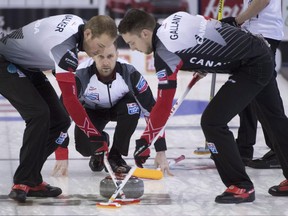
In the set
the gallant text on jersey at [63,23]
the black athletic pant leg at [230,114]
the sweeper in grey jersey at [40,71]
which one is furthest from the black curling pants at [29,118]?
the black athletic pant leg at [230,114]

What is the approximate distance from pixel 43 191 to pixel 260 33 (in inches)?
73.0

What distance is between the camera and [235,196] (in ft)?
15.8

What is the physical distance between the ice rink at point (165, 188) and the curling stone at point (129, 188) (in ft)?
0.15

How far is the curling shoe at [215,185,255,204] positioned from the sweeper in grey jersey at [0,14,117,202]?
704 millimetres

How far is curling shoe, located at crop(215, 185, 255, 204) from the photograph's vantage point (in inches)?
189

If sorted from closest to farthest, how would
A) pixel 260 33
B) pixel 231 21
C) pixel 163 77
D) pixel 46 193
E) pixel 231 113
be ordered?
pixel 163 77 < pixel 231 113 < pixel 46 193 < pixel 231 21 < pixel 260 33

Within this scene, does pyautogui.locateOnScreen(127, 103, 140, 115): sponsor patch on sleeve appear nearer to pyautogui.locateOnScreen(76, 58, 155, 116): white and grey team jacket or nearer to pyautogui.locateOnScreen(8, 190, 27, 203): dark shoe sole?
pyautogui.locateOnScreen(76, 58, 155, 116): white and grey team jacket

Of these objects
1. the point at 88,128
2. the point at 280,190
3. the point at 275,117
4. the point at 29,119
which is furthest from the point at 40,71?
the point at 280,190

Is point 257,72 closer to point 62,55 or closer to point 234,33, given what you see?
point 234,33

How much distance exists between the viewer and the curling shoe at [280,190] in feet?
16.4

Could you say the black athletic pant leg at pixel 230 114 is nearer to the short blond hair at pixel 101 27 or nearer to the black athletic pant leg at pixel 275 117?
the black athletic pant leg at pixel 275 117

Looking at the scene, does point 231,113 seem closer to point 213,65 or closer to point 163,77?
point 213,65

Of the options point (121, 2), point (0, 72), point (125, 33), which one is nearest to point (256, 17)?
point (125, 33)

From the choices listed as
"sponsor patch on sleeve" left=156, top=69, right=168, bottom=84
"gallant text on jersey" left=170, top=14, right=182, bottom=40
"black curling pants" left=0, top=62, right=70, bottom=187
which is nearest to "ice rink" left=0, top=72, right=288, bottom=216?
"black curling pants" left=0, top=62, right=70, bottom=187
